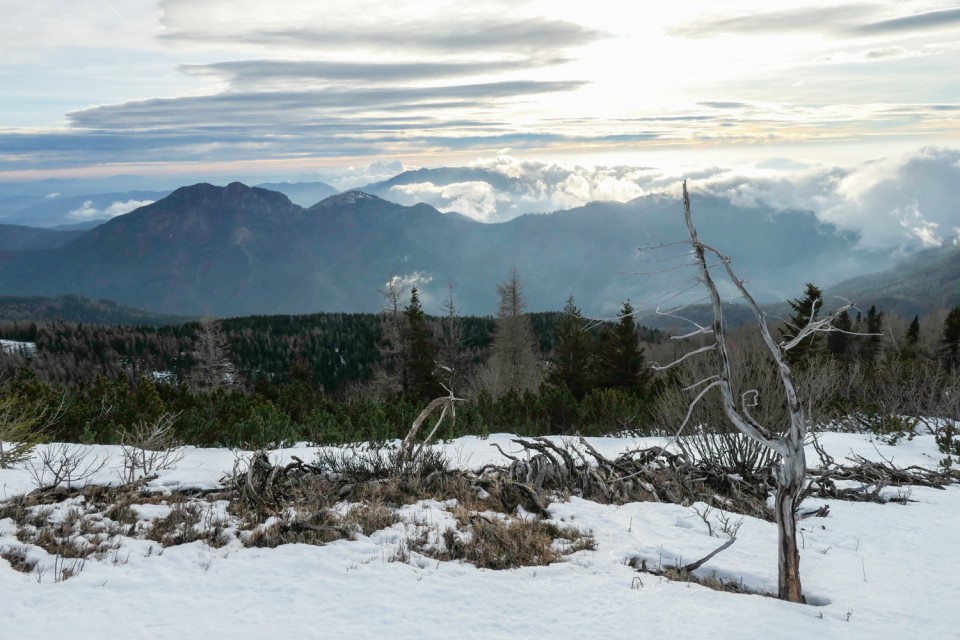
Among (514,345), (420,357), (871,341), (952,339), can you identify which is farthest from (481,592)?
(871,341)

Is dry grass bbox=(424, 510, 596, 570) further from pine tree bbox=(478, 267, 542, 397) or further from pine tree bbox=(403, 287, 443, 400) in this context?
pine tree bbox=(478, 267, 542, 397)

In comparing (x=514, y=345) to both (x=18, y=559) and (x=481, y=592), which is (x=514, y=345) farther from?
(x=18, y=559)

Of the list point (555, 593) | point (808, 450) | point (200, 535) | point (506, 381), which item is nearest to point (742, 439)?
point (808, 450)

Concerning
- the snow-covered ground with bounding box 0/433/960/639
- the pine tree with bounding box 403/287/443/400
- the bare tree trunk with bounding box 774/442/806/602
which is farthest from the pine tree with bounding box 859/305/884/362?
the bare tree trunk with bounding box 774/442/806/602

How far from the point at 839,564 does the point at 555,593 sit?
3.18 m

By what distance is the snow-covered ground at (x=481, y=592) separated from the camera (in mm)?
4367

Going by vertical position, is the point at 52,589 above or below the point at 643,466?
above

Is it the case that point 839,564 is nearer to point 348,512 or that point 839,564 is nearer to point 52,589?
point 348,512

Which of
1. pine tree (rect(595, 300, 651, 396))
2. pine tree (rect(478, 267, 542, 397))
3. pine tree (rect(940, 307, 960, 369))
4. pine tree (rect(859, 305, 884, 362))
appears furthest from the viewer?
pine tree (rect(859, 305, 884, 362))

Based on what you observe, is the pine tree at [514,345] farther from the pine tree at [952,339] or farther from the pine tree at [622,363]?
A: the pine tree at [952,339]

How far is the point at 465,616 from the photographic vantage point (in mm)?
4668

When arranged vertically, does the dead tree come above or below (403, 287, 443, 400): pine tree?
above

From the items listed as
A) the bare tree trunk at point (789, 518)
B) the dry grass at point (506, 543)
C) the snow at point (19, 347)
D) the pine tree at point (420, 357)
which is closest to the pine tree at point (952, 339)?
the pine tree at point (420, 357)

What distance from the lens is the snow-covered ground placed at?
437 cm
